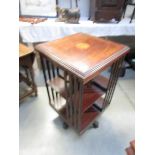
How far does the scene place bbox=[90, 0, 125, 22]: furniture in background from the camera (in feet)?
6.40

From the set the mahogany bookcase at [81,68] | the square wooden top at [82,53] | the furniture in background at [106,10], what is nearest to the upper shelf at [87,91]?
the mahogany bookcase at [81,68]

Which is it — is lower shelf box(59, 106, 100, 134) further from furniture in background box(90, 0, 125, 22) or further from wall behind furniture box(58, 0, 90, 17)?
wall behind furniture box(58, 0, 90, 17)

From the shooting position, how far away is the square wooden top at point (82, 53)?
103 centimetres

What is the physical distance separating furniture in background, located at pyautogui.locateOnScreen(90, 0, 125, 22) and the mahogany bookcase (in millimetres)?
709

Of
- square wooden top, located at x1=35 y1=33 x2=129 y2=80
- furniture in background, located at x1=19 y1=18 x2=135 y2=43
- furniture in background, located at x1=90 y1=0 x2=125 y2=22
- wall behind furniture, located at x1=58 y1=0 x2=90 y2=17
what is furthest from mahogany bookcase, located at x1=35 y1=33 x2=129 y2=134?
wall behind furniture, located at x1=58 y1=0 x2=90 y2=17

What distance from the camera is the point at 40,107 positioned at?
183 cm

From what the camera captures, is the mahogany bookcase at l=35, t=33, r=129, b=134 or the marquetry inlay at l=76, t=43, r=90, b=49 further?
the marquetry inlay at l=76, t=43, r=90, b=49

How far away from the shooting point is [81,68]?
1.02m

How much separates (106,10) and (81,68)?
1.29 metres

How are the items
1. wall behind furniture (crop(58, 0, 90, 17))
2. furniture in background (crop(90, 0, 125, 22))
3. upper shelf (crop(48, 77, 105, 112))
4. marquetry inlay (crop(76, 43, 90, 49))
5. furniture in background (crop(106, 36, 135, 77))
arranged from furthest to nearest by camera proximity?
furniture in background (crop(106, 36, 135, 77)), wall behind furniture (crop(58, 0, 90, 17)), furniture in background (crop(90, 0, 125, 22)), upper shelf (crop(48, 77, 105, 112)), marquetry inlay (crop(76, 43, 90, 49))

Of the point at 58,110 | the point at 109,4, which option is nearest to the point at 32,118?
the point at 58,110

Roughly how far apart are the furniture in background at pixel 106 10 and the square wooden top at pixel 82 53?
0.76 meters

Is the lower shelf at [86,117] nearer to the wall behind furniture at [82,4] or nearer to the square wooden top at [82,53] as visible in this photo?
the square wooden top at [82,53]
